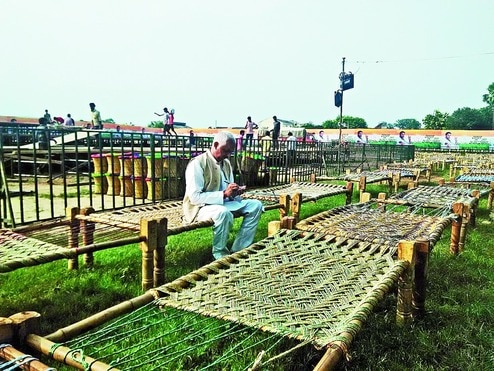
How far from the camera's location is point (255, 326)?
181 cm

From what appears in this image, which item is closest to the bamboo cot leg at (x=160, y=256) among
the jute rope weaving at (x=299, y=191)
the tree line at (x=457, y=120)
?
the jute rope weaving at (x=299, y=191)

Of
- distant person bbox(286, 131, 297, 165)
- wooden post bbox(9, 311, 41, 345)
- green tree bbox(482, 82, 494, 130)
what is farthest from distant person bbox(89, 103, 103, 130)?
green tree bbox(482, 82, 494, 130)

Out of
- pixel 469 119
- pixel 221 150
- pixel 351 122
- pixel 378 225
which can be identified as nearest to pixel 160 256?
pixel 221 150

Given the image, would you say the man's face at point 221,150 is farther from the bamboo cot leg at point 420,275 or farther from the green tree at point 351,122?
the green tree at point 351,122

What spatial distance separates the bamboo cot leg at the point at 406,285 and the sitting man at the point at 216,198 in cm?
162

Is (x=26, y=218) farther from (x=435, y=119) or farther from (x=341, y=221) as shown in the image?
(x=435, y=119)

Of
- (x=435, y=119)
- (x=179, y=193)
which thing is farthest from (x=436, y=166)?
(x=435, y=119)

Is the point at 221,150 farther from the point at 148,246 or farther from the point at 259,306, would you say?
the point at 259,306

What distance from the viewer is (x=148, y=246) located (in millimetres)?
3066

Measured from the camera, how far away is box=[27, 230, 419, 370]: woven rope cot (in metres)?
1.69

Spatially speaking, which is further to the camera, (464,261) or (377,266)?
(464,261)

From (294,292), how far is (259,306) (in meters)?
0.29

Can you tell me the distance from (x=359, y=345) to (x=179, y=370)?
1.08 metres

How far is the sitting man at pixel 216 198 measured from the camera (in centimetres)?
381
